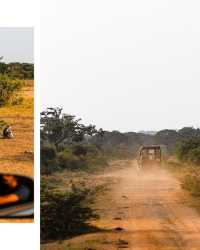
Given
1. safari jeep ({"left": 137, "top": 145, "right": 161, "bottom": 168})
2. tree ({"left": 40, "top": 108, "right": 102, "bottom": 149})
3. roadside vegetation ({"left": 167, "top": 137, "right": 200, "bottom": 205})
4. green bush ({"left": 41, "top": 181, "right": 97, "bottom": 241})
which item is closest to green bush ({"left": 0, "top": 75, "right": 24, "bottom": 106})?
tree ({"left": 40, "top": 108, "right": 102, "bottom": 149})

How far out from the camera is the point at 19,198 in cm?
1095

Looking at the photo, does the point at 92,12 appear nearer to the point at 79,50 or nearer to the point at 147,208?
the point at 79,50

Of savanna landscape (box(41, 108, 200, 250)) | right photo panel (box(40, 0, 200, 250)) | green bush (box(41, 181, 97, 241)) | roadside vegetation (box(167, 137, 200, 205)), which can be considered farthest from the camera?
roadside vegetation (box(167, 137, 200, 205))

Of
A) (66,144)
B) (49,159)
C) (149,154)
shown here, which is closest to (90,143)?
(66,144)

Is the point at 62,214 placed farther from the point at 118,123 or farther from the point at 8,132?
the point at 118,123

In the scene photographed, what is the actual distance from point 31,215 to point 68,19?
231 centimetres

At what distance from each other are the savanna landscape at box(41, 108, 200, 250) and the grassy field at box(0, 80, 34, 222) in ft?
0.57

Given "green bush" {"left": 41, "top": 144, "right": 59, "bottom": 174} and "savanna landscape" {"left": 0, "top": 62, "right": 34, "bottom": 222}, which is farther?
"green bush" {"left": 41, "top": 144, "right": 59, "bottom": 174}

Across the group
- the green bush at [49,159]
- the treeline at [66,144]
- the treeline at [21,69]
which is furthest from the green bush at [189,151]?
the treeline at [21,69]

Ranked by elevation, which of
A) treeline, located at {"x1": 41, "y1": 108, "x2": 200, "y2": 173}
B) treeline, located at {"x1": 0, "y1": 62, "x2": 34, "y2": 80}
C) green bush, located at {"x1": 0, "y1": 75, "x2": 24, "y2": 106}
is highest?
treeline, located at {"x1": 0, "y1": 62, "x2": 34, "y2": 80}

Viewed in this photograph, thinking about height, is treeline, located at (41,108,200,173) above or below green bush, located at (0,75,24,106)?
below

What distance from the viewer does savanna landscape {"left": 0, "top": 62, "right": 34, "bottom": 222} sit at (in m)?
10.9

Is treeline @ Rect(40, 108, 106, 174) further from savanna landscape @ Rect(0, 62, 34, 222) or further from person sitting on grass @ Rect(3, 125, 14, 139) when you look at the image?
person sitting on grass @ Rect(3, 125, 14, 139)

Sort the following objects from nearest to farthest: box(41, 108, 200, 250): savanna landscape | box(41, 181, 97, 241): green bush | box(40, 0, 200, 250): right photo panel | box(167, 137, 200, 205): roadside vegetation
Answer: box(40, 0, 200, 250): right photo panel
box(41, 108, 200, 250): savanna landscape
box(41, 181, 97, 241): green bush
box(167, 137, 200, 205): roadside vegetation
